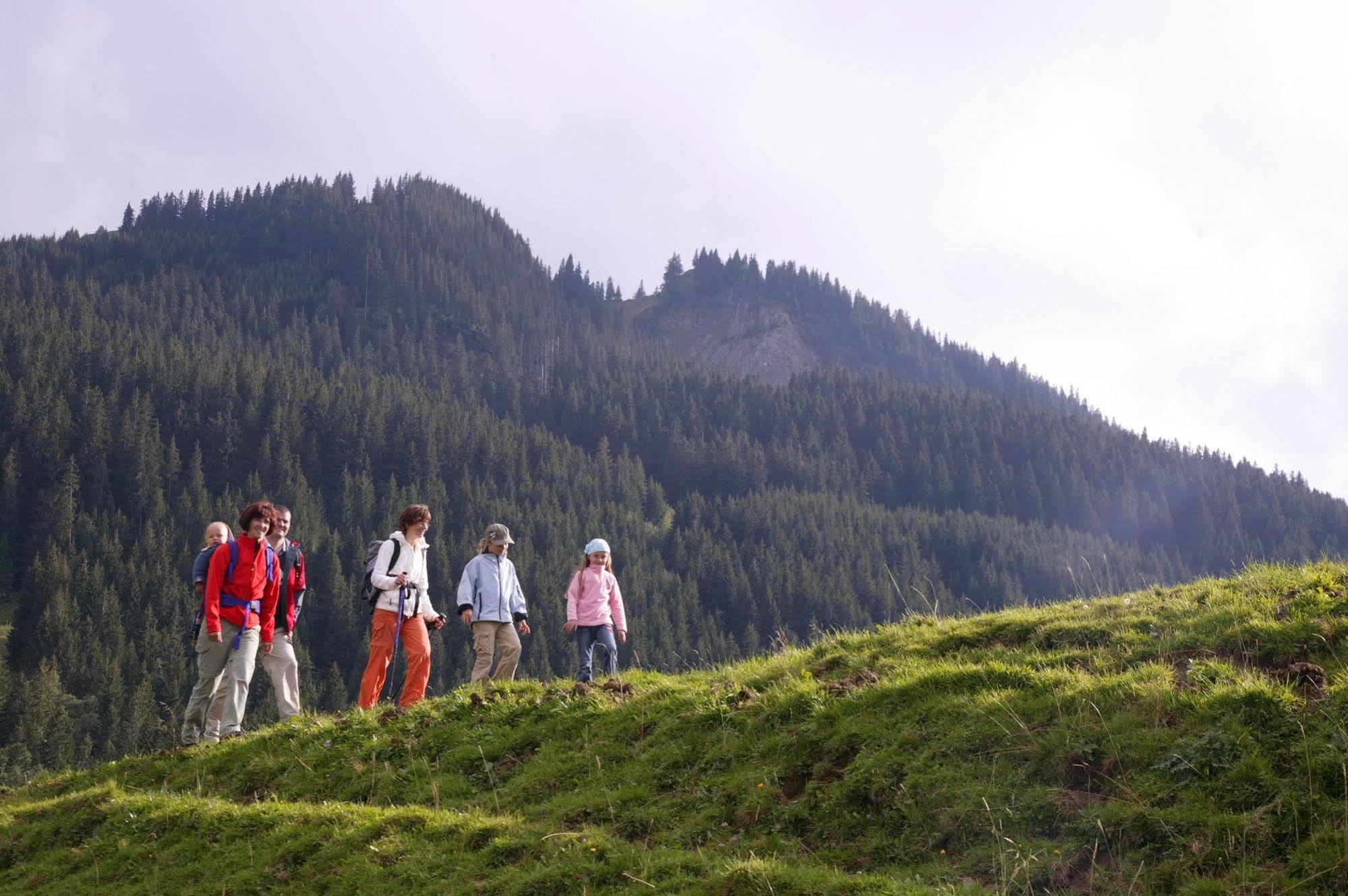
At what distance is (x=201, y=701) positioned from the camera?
489 inches

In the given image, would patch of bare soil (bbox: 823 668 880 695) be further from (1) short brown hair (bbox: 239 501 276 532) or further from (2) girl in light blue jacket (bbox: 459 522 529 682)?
(1) short brown hair (bbox: 239 501 276 532)

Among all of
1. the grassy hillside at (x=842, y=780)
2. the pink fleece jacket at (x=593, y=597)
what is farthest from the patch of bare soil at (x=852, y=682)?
the pink fleece jacket at (x=593, y=597)

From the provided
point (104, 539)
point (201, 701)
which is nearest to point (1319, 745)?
point (201, 701)

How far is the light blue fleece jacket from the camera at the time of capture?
13398 mm

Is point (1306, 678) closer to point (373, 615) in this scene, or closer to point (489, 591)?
point (489, 591)

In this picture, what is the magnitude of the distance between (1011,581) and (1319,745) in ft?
513

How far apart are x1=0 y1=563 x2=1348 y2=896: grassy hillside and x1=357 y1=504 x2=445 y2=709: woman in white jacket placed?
1284mm

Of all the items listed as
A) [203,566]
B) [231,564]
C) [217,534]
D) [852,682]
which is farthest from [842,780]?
[217,534]

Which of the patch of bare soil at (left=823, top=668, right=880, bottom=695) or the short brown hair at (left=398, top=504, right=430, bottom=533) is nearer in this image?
the patch of bare soil at (left=823, top=668, right=880, bottom=695)

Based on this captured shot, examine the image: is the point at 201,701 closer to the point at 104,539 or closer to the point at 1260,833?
the point at 1260,833

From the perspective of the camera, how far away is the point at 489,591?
1346 centimetres

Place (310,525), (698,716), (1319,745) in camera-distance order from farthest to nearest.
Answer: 1. (310,525)
2. (698,716)
3. (1319,745)

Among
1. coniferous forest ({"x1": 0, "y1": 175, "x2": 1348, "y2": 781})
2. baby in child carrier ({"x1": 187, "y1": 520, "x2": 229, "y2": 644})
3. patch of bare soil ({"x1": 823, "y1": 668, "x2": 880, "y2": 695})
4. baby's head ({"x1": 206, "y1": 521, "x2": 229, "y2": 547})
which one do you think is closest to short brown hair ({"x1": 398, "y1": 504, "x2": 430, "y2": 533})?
baby in child carrier ({"x1": 187, "y1": 520, "x2": 229, "y2": 644})

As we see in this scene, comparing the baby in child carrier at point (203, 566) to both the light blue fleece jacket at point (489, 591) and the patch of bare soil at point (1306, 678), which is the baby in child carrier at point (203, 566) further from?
the patch of bare soil at point (1306, 678)
